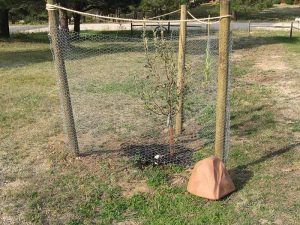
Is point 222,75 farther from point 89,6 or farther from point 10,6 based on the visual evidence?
point 89,6

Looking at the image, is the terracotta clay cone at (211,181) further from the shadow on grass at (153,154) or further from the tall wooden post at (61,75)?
the tall wooden post at (61,75)

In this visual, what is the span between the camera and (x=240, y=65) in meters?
12.4

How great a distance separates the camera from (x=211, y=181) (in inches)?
169

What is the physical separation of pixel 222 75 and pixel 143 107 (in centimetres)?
324

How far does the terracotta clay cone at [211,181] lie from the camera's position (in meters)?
4.27

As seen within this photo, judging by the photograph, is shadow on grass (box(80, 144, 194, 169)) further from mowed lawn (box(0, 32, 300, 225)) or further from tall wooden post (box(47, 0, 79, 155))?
tall wooden post (box(47, 0, 79, 155))

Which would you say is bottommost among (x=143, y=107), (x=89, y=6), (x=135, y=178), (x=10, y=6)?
(x=135, y=178)

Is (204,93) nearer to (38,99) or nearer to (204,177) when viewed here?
(38,99)

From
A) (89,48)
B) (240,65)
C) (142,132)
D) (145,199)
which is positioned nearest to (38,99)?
(142,132)

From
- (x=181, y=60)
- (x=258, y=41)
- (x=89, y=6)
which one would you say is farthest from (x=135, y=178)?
(x=89, y=6)

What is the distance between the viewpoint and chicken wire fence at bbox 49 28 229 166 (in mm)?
5340

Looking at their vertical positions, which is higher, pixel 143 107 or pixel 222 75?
pixel 222 75

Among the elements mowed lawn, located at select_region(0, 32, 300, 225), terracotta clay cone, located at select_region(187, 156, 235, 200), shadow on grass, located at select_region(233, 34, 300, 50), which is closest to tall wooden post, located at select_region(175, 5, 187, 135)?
mowed lawn, located at select_region(0, 32, 300, 225)

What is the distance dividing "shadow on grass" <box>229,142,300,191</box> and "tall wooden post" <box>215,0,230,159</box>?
1.00ft
